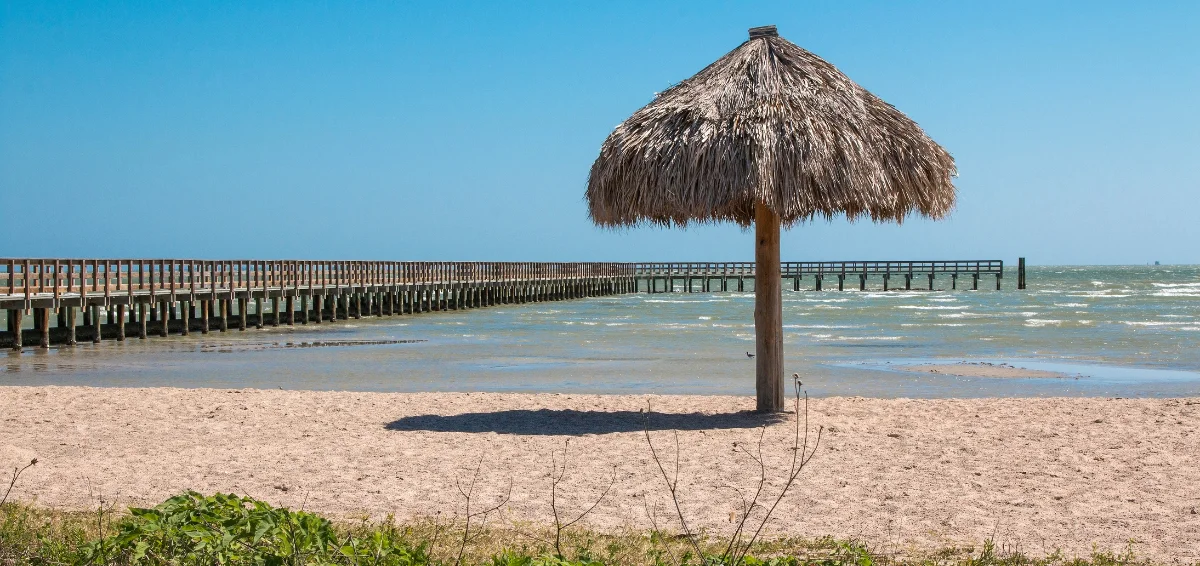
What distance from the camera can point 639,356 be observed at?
22344 millimetres

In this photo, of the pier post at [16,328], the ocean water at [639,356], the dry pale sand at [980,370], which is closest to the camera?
the ocean water at [639,356]

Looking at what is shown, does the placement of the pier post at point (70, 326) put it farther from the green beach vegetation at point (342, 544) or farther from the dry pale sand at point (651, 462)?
the green beach vegetation at point (342, 544)

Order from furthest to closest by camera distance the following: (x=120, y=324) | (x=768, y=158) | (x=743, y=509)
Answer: (x=120, y=324) < (x=768, y=158) < (x=743, y=509)

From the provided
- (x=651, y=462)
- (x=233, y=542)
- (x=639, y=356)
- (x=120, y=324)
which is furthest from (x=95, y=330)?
(x=233, y=542)

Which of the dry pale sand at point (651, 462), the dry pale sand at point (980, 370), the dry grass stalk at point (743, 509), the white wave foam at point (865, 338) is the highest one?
the dry grass stalk at point (743, 509)

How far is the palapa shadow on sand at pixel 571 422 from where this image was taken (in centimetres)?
1021

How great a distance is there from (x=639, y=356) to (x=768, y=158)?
12847mm

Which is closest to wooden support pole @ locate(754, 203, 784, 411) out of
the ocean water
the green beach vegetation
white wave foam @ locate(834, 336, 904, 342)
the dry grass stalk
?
the dry grass stalk

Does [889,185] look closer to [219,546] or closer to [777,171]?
[777,171]

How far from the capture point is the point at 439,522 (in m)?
6.13

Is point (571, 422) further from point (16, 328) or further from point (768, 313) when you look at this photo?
point (16, 328)

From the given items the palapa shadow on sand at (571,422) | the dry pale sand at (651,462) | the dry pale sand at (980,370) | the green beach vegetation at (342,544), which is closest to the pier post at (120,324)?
the dry pale sand at (651,462)

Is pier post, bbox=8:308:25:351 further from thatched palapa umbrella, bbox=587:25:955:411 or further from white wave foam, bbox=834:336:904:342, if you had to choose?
white wave foam, bbox=834:336:904:342

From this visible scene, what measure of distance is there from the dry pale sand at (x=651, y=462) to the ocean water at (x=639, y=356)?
3811 mm
